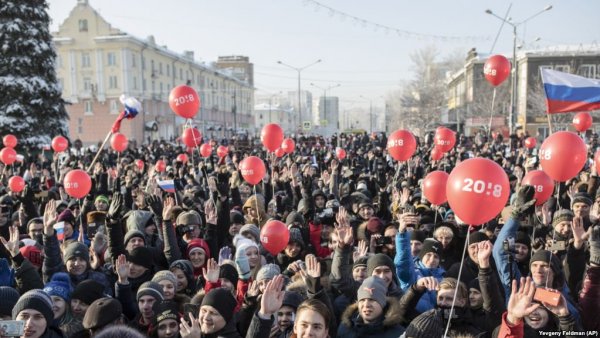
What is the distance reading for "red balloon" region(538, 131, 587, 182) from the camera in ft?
19.3

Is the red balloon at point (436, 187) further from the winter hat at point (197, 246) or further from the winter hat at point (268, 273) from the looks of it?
the winter hat at point (268, 273)

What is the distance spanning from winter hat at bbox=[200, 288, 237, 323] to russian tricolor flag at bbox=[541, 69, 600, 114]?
783cm

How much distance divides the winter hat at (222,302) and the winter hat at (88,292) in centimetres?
105

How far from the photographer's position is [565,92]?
9.52 m

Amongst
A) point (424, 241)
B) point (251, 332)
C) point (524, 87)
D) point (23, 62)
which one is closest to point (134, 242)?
point (251, 332)

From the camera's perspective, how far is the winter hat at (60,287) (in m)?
4.22

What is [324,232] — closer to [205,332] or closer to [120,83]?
[205,332]

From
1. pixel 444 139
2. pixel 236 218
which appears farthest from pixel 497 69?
pixel 236 218

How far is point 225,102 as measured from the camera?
79.5m

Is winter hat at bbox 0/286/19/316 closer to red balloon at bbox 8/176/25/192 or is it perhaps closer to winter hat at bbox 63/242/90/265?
winter hat at bbox 63/242/90/265

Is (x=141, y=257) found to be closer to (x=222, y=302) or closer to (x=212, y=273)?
(x=212, y=273)

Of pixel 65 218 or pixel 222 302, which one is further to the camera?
pixel 65 218

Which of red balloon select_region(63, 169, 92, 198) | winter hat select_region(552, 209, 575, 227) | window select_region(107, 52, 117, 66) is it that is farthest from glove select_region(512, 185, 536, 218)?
window select_region(107, 52, 117, 66)

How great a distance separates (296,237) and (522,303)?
3188mm
